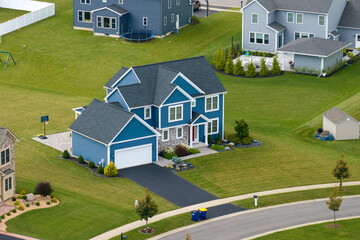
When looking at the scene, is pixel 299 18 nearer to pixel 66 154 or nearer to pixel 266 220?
pixel 66 154

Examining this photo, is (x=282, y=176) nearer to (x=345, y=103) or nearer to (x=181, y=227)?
(x=181, y=227)

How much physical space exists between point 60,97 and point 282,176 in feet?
114

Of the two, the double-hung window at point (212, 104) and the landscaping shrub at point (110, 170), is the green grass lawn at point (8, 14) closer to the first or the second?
the double-hung window at point (212, 104)

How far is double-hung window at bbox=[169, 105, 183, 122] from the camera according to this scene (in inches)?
3108

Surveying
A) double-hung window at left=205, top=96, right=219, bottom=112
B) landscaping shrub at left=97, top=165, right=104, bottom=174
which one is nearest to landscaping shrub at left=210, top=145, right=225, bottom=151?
double-hung window at left=205, top=96, right=219, bottom=112

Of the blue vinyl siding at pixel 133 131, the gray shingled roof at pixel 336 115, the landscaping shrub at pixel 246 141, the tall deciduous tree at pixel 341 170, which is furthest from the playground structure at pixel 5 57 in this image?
the tall deciduous tree at pixel 341 170

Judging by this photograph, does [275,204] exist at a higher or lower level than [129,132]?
lower

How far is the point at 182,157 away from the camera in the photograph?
257ft

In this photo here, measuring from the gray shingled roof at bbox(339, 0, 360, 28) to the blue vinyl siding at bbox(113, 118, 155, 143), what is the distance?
4578 cm

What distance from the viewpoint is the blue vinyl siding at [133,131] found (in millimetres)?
74250

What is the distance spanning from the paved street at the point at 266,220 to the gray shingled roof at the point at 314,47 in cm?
3591

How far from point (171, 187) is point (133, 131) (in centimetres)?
659

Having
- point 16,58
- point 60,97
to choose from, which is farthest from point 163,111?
point 16,58

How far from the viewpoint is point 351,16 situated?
112 meters
